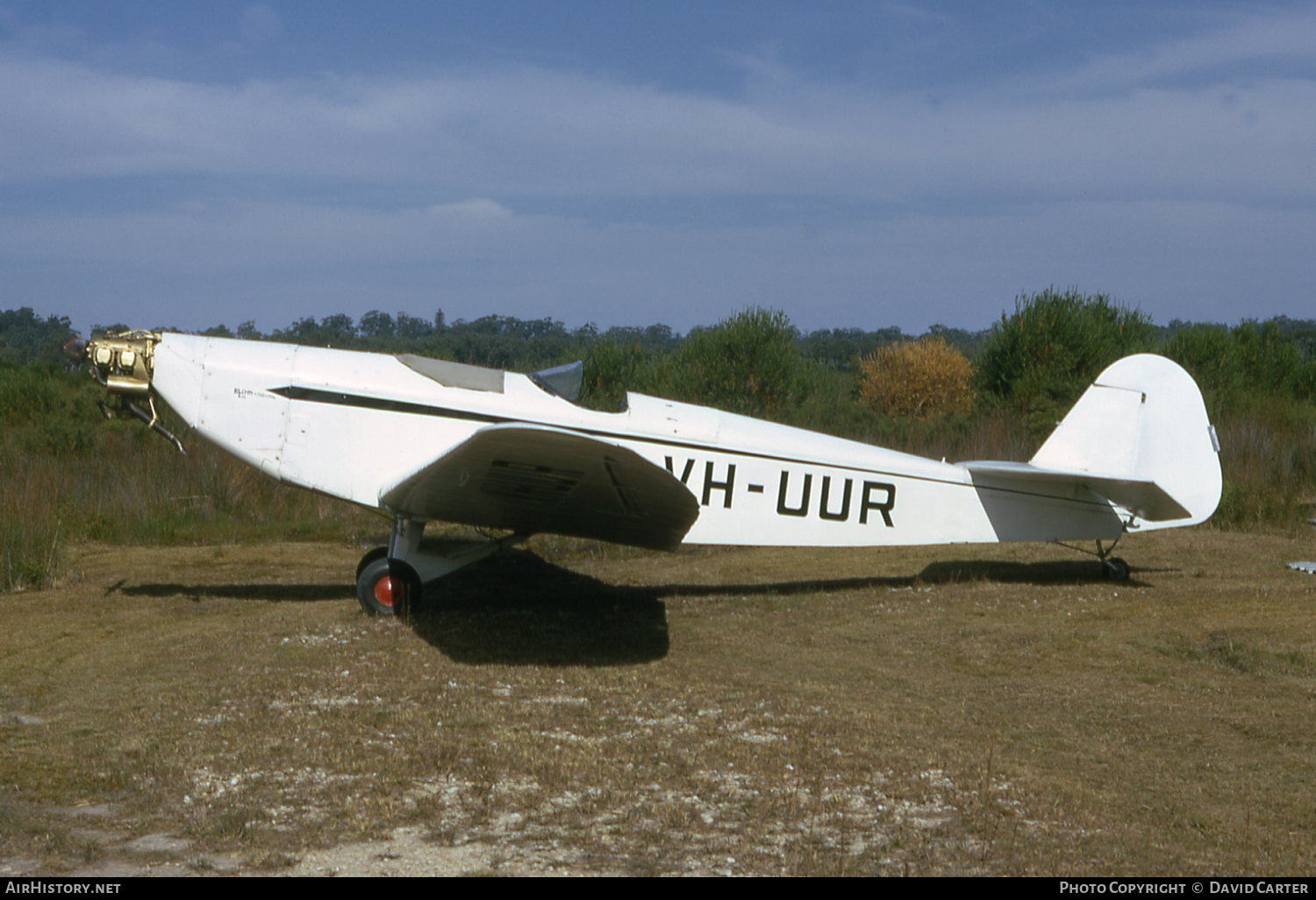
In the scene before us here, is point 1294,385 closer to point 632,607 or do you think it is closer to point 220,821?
point 632,607

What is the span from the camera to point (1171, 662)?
6270 millimetres

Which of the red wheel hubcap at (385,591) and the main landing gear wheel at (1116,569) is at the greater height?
the main landing gear wheel at (1116,569)

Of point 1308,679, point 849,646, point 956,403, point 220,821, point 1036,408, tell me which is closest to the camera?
point 220,821

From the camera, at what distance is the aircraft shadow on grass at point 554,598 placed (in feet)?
21.5

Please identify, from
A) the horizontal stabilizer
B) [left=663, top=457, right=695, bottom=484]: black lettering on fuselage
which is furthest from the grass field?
[left=663, top=457, right=695, bottom=484]: black lettering on fuselage

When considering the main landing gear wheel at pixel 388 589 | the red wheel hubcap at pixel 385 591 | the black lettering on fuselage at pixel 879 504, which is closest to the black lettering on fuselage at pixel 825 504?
the black lettering on fuselage at pixel 879 504

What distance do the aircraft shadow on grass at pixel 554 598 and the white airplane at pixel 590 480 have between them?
62 centimetres

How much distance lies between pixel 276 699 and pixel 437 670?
0.97 metres

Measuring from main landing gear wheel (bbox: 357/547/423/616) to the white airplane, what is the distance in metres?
0.01

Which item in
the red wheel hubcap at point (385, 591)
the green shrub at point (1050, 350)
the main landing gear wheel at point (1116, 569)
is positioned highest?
the green shrub at point (1050, 350)

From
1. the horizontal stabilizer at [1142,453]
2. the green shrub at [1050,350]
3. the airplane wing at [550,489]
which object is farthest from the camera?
the green shrub at [1050,350]

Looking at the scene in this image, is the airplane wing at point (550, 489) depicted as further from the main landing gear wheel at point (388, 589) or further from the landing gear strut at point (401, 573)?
the main landing gear wheel at point (388, 589)

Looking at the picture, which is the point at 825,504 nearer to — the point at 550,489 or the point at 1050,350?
the point at 550,489
